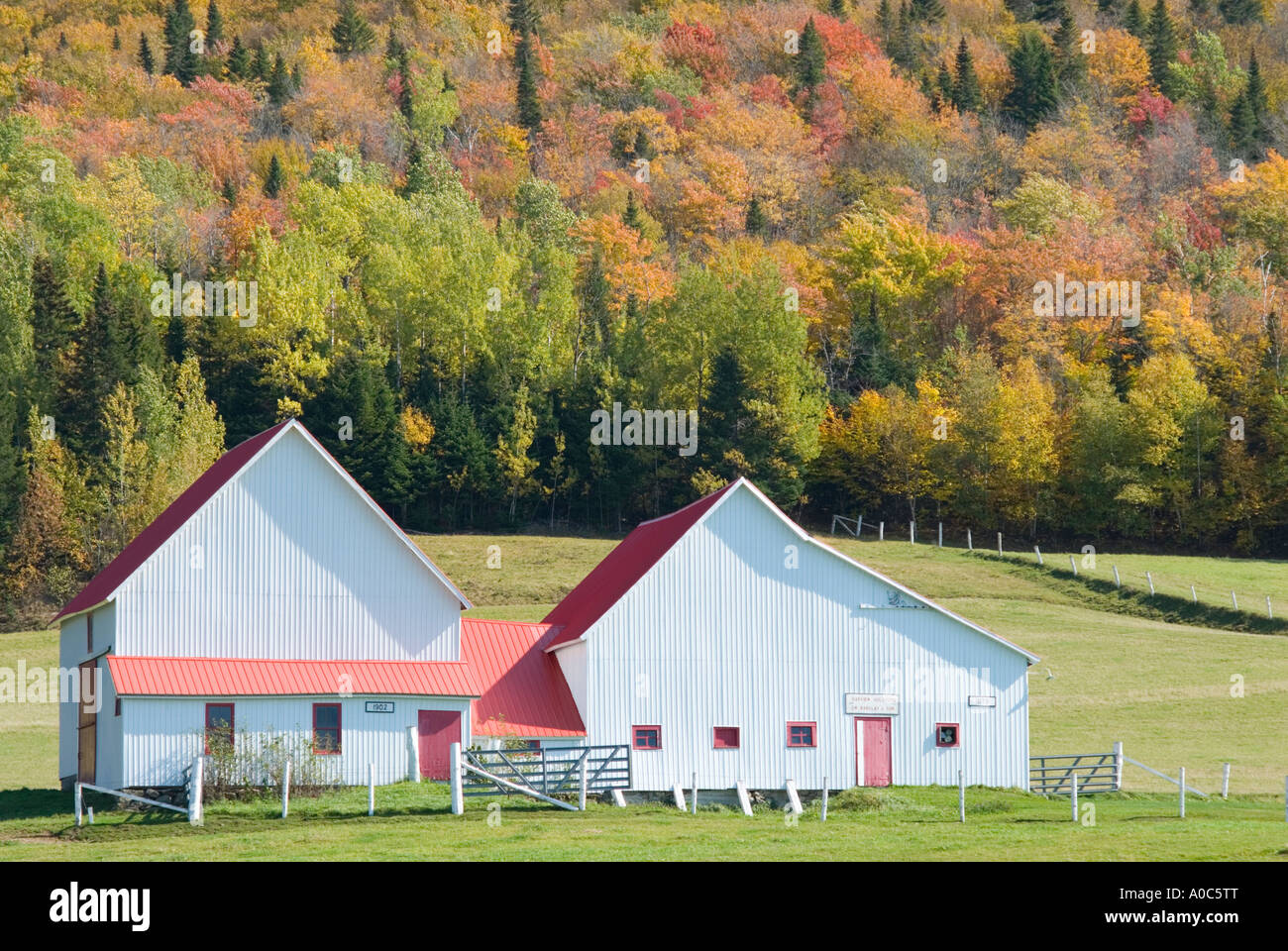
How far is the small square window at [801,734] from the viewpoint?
45.0m

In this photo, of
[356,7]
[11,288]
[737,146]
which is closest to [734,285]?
[11,288]

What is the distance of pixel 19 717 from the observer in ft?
186

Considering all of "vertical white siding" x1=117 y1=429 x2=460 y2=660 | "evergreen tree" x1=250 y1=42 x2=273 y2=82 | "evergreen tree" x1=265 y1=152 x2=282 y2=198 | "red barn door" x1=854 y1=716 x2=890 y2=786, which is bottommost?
"red barn door" x1=854 y1=716 x2=890 y2=786

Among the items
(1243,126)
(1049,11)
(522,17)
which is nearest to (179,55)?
(522,17)

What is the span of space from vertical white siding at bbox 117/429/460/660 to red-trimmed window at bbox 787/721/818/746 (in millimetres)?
8591

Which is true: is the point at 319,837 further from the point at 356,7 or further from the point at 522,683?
the point at 356,7

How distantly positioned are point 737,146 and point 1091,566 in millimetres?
77992

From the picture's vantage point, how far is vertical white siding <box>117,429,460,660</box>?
140 feet

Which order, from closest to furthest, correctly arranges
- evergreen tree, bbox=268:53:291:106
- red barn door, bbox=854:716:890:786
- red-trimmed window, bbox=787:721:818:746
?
red barn door, bbox=854:716:890:786, red-trimmed window, bbox=787:721:818:746, evergreen tree, bbox=268:53:291:106

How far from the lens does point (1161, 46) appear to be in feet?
538

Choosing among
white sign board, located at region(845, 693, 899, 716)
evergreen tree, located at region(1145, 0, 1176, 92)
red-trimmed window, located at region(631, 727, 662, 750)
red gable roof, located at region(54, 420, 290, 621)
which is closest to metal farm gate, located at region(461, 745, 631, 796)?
red-trimmed window, located at region(631, 727, 662, 750)

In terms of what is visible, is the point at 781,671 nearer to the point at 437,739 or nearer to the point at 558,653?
the point at 558,653

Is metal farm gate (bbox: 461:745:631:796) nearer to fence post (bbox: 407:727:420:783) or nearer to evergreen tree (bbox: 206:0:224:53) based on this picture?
fence post (bbox: 407:727:420:783)

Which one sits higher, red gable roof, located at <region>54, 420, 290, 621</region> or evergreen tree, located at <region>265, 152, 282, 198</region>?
evergreen tree, located at <region>265, 152, 282, 198</region>
